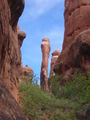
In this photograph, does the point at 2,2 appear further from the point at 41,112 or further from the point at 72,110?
the point at 72,110

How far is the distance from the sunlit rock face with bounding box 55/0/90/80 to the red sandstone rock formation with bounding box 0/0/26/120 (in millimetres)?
10851

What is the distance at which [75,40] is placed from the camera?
2398cm

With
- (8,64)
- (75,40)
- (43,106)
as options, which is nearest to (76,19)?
(75,40)

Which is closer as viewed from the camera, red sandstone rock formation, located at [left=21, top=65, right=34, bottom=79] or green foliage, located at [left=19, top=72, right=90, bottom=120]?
green foliage, located at [left=19, top=72, right=90, bottom=120]

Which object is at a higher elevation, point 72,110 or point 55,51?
point 55,51

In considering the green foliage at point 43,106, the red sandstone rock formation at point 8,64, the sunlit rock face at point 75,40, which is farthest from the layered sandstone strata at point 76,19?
the red sandstone rock formation at point 8,64

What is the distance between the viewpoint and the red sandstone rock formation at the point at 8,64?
244 inches

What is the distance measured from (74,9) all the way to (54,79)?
11.1m

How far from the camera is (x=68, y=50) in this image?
83.9ft

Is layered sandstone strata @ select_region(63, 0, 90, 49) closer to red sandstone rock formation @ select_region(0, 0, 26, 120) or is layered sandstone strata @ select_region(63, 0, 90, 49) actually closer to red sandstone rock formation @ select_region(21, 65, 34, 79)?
red sandstone rock formation @ select_region(21, 65, 34, 79)

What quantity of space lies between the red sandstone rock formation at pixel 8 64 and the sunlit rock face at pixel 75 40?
10851mm

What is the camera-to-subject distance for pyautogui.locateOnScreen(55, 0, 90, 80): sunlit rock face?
74.4 ft

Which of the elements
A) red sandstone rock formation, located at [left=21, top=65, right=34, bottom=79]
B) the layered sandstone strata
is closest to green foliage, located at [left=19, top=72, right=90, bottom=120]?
red sandstone rock formation, located at [left=21, top=65, right=34, bottom=79]

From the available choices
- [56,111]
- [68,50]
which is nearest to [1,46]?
[56,111]
